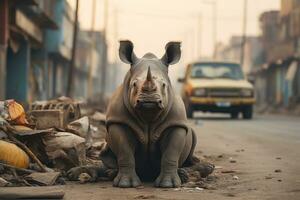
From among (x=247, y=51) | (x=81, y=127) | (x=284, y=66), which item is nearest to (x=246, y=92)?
(x=81, y=127)

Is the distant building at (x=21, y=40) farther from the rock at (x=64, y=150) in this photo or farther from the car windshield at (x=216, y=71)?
the rock at (x=64, y=150)

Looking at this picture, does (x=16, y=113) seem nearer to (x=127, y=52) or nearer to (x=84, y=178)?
(x=84, y=178)

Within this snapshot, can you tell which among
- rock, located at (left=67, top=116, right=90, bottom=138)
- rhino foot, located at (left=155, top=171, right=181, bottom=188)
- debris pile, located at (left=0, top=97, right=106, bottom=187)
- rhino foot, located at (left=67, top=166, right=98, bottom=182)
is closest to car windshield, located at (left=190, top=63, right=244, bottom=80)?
rock, located at (left=67, top=116, right=90, bottom=138)

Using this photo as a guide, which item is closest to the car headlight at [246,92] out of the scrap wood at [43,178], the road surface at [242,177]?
the road surface at [242,177]

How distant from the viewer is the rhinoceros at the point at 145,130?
6.11 metres

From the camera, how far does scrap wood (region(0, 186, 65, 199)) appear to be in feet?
17.1

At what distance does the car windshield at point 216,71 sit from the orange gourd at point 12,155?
16142mm

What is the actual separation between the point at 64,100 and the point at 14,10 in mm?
12461

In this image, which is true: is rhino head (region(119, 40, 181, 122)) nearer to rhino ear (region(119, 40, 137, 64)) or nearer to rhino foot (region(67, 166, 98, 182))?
rhino ear (region(119, 40, 137, 64))

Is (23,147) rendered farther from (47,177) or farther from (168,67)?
(168,67)

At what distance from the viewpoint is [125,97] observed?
6305mm

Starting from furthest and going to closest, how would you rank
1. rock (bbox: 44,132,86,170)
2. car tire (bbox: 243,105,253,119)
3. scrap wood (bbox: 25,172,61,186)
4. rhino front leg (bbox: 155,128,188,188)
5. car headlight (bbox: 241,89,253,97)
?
car tire (bbox: 243,105,253,119), car headlight (bbox: 241,89,253,97), rock (bbox: 44,132,86,170), rhino front leg (bbox: 155,128,188,188), scrap wood (bbox: 25,172,61,186)

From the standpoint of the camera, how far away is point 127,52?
6625mm

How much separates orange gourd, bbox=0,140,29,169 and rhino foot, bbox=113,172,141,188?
1268 mm
